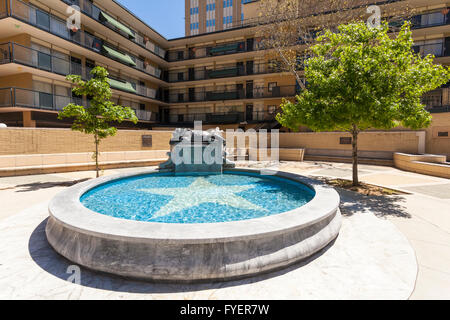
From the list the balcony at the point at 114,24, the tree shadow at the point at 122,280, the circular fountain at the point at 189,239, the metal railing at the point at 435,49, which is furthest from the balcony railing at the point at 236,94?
the tree shadow at the point at 122,280

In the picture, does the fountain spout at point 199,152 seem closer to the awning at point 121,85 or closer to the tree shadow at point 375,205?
the tree shadow at point 375,205

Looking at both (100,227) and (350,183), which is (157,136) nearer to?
(350,183)

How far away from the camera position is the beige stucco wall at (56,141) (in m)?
12.6

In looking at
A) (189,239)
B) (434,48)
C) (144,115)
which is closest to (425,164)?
(189,239)

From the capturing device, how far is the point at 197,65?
113 ft

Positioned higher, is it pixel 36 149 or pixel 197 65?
pixel 197 65

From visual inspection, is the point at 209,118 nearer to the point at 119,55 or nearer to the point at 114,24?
the point at 119,55

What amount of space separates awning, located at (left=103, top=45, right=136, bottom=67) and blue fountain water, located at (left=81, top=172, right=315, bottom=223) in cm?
2043

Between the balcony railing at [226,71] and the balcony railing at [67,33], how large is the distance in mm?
6517

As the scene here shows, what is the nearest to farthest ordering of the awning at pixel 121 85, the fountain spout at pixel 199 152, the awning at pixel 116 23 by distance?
the fountain spout at pixel 199 152
the awning at pixel 116 23
the awning at pixel 121 85

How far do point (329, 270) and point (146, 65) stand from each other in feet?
113
